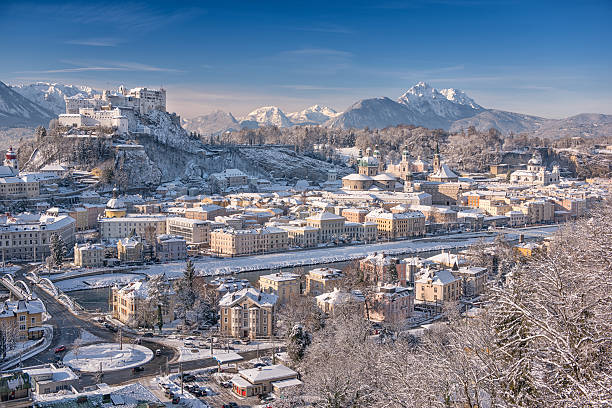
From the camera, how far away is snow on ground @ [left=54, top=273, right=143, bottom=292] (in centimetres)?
1988

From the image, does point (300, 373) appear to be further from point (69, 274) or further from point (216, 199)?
point (216, 199)

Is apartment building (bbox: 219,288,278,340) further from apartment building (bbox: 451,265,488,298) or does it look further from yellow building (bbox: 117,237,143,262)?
yellow building (bbox: 117,237,143,262)

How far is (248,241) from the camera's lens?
25.7 meters

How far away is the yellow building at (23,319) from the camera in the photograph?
1395 centimetres

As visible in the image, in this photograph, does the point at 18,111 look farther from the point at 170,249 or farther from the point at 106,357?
the point at 106,357

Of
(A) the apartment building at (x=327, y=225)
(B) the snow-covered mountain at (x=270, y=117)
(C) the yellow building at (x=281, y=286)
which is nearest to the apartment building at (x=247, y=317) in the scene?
(C) the yellow building at (x=281, y=286)

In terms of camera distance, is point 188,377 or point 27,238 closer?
point 188,377

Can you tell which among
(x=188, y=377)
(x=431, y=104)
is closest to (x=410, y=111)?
(x=431, y=104)

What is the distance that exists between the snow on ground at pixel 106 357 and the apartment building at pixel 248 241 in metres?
11.7

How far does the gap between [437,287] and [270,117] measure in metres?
147

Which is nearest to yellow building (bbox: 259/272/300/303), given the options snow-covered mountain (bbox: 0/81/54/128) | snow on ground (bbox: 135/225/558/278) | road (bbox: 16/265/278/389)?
road (bbox: 16/265/278/389)

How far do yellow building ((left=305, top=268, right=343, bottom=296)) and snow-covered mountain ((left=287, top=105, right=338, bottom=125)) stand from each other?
14544 centimetres

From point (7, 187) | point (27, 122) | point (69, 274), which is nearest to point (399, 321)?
point (69, 274)

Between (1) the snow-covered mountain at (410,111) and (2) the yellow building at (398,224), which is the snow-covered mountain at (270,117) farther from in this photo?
(2) the yellow building at (398,224)
